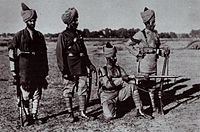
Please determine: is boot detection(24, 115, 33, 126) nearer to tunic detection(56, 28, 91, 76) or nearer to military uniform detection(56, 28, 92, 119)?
military uniform detection(56, 28, 92, 119)

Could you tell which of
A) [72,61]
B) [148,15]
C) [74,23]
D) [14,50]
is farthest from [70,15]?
[148,15]

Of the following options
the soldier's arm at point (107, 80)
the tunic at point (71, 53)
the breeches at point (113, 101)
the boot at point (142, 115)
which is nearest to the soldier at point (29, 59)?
the tunic at point (71, 53)

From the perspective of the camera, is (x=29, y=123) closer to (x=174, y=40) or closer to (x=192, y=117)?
(x=192, y=117)

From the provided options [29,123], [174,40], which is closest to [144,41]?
[29,123]

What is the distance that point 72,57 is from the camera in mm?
4438

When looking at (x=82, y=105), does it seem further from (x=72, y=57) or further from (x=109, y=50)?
(x=109, y=50)

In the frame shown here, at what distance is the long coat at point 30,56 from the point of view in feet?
13.5

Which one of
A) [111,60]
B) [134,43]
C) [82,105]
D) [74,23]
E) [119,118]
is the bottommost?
[119,118]

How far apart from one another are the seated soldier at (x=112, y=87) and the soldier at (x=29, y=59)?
85 centimetres

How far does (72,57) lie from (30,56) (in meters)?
0.56

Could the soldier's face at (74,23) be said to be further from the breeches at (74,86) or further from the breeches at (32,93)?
the breeches at (32,93)

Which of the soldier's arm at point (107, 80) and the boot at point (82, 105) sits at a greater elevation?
the soldier's arm at point (107, 80)

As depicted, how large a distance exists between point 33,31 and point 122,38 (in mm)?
11563

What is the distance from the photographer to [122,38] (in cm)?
1562
